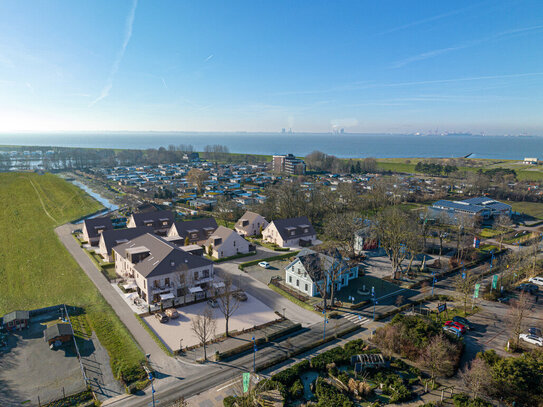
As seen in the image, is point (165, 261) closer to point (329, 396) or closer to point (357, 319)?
point (357, 319)

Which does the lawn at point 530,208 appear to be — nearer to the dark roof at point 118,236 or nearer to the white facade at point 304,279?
the white facade at point 304,279

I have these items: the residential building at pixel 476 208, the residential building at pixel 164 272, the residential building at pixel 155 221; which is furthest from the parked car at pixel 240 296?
the residential building at pixel 476 208

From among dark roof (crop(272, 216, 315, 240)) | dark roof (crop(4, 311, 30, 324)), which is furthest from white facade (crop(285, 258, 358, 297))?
dark roof (crop(4, 311, 30, 324))

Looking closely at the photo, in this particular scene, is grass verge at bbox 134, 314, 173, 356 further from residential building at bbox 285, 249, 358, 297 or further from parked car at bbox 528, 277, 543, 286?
parked car at bbox 528, 277, 543, 286

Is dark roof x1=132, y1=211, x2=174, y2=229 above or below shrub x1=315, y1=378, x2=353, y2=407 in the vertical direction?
above

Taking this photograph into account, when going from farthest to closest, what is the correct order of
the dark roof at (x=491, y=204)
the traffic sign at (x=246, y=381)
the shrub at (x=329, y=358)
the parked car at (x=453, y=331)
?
the dark roof at (x=491, y=204), the parked car at (x=453, y=331), the shrub at (x=329, y=358), the traffic sign at (x=246, y=381)

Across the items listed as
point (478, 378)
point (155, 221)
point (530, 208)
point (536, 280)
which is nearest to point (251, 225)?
point (155, 221)

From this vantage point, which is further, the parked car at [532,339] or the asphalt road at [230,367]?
the parked car at [532,339]
